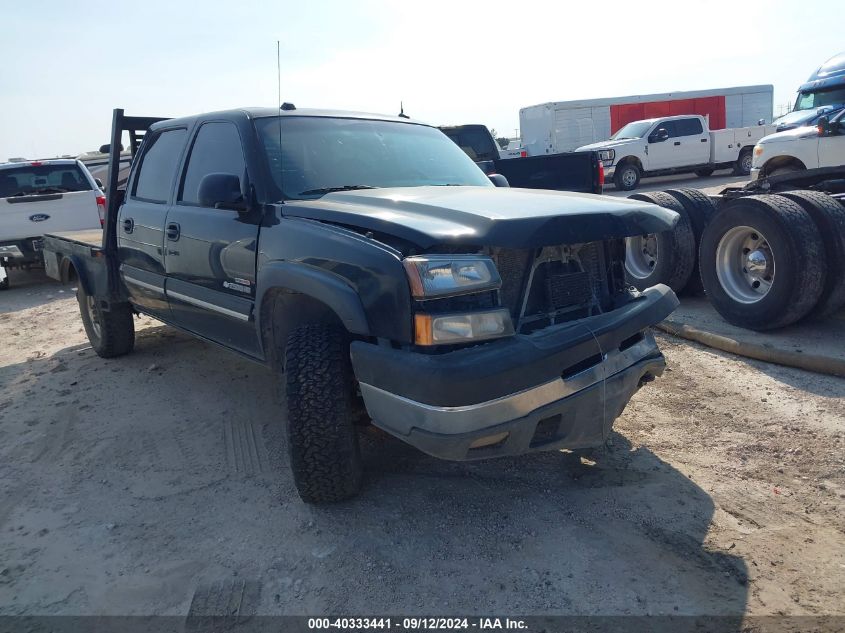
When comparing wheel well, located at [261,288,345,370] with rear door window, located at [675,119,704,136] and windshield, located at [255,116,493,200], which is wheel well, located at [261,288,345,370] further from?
rear door window, located at [675,119,704,136]

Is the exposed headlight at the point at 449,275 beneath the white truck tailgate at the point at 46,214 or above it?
beneath

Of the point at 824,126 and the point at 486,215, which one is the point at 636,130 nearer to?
the point at 824,126

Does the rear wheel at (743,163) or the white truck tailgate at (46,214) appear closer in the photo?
the white truck tailgate at (46,214)

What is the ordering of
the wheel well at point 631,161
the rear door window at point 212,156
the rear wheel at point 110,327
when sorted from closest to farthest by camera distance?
the rear door window at point 212,156, the rear wheel at point 110,327, the wheel well at point 631,161

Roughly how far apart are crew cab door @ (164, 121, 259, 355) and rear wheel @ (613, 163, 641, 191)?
16284 mm

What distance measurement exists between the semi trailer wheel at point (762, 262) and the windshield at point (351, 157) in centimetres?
233

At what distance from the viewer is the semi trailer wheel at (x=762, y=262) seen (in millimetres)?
4836

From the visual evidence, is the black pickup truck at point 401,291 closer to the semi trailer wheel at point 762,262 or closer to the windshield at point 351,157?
the windshield at point 351,157

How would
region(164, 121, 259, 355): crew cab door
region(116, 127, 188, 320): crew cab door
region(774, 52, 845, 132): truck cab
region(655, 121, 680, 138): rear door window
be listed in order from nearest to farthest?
1. region(164, 121, 259, 355): crew cab door
2. region(116, 127, 188, 320): crew cab door
3. region(774, 52, 845, 132): truck cab
4. region(655, 121, 680, 138): rear door window

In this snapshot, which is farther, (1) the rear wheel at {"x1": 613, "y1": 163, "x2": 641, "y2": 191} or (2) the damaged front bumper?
(1) the rear wheel at {"x1": 613, "y1": 163, "x2": 641, "y2": 191}

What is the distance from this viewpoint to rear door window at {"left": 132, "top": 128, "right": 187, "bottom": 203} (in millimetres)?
4617

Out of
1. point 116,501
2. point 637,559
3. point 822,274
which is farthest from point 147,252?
point 822,274

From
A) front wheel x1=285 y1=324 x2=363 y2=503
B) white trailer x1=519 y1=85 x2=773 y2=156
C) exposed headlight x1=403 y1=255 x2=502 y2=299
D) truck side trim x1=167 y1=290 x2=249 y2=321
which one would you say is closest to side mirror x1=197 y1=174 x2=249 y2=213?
truck side trim x1=167 y1=290 x2=249 y2=321

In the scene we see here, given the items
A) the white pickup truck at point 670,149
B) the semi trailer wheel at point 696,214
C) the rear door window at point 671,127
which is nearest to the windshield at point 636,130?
the white pickup truck at point 670,149
